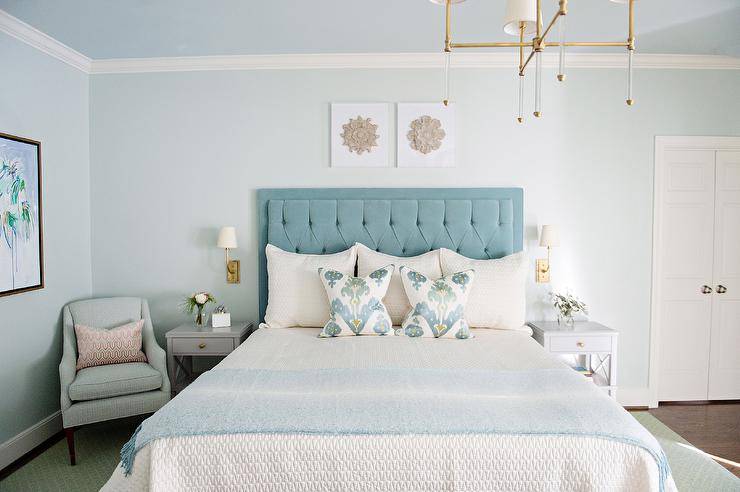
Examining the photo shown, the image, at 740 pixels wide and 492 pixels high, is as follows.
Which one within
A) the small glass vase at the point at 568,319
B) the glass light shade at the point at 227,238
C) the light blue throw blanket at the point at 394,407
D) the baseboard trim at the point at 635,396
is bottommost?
the baseboard trim at the point at 635,396

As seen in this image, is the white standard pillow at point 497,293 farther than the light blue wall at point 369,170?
No

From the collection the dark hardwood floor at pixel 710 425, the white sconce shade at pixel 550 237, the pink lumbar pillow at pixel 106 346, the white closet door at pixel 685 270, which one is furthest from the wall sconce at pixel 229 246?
the dark hardwood floor at pixel 710 425

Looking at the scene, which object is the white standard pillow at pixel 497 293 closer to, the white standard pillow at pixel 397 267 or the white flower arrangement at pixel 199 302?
the white standard pillow at pixel 397 267

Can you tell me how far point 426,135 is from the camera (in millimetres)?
3615

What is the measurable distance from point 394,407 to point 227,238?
212cm

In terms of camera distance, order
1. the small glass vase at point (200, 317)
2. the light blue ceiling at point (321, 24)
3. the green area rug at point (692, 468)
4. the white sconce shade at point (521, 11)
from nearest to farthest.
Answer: the white sconce shade at point (521, 11) → the green area rug at point (692, 468) → the light blue ceiling at point (321, 24) → the small glass vase at point (200, 317)

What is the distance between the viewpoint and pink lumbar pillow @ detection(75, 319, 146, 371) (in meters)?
3.15

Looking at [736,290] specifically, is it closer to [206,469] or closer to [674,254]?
[674,254]

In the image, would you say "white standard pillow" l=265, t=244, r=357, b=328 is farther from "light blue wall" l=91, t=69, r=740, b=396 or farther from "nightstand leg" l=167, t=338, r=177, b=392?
"nightstand leg" l=167, t=338, r=177, b=392

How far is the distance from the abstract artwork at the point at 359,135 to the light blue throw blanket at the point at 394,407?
186 centimetres

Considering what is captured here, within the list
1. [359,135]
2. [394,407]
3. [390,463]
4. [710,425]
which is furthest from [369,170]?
[710,425]

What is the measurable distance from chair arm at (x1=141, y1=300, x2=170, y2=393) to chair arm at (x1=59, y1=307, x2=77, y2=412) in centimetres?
43

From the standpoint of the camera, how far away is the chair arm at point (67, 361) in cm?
290

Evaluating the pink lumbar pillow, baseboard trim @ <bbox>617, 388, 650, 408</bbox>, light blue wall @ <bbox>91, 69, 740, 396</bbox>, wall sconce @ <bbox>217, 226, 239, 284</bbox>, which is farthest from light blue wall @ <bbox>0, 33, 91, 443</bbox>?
baseboard trim @ <bbox>617, 388, 650, 408</bbox>
